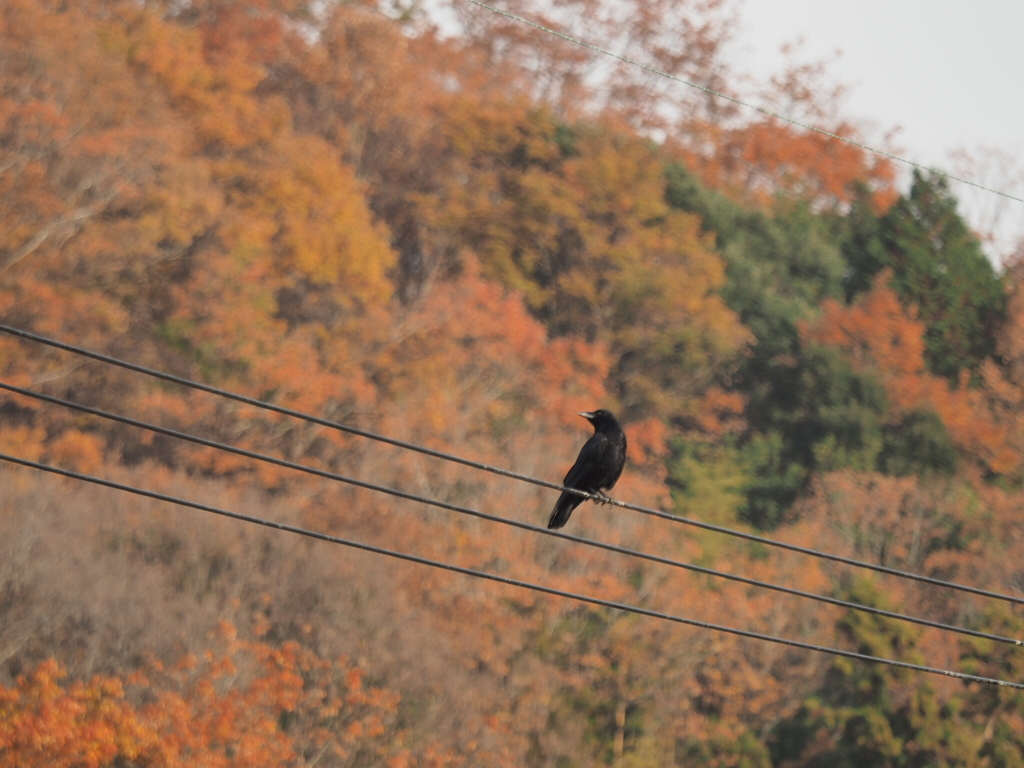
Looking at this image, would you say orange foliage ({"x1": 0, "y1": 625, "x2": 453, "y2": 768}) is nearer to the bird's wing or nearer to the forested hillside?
the forested hillside

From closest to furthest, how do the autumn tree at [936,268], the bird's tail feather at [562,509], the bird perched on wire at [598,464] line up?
the bird's tail feather at [562,509] < the bird perched on wire at [598,464] < the autumn tree at [936,268]

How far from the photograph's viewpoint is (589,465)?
8672mm

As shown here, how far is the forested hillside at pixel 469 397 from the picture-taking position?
20.5 meters

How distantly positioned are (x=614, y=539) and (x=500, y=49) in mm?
22410

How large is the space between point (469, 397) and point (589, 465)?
23.5 meters

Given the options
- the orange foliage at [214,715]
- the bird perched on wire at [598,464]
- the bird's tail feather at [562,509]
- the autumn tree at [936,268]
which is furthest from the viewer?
the autumn tree at [936,268]

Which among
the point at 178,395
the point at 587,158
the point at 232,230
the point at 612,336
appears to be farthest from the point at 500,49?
the point at 178,395

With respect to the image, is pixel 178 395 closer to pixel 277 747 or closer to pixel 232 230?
pixel 232 230

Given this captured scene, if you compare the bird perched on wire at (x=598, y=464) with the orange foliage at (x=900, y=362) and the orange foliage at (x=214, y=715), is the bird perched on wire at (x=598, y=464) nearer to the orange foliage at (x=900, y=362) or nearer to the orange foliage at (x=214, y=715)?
the orange foliage at (x=214, y=715)

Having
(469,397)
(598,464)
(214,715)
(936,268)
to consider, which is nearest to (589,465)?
(598,464)

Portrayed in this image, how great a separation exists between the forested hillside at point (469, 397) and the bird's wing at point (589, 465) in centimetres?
A: 1019

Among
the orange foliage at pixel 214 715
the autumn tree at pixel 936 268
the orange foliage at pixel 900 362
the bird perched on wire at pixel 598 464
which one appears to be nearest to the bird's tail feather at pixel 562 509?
the bird perched on wire at pixel 598 464

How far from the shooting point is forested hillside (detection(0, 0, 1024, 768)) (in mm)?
20500

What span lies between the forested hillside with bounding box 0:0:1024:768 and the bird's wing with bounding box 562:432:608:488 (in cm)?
1019
